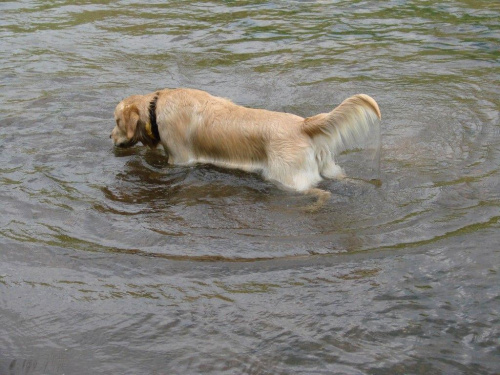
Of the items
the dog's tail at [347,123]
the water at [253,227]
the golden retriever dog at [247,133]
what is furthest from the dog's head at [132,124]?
the dog's tail at [347,123]

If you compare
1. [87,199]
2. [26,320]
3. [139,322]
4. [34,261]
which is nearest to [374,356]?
[139,322]

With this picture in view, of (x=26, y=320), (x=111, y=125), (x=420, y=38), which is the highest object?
(x=420, y=38)

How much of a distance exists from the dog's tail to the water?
0.59 metres

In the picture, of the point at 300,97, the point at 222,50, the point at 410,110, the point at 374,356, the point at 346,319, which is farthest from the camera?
the point at 222,50

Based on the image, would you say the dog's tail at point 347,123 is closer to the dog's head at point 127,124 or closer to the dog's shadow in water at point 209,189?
the dog's shadow in water at point 209,189

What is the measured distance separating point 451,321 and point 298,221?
177 centimetres

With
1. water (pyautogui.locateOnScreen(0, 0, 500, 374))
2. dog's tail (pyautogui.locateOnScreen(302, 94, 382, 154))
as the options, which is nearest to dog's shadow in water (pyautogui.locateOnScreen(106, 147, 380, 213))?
water (pyautogui.locateOnScreen(0, 0, 500, 374))

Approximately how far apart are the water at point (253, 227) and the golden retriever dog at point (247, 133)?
0.19 metres

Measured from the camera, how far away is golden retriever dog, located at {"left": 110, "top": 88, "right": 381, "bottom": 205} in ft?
18.3

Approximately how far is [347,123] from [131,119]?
2.52 metres

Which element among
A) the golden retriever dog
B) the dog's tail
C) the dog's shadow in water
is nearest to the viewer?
the dog's tail

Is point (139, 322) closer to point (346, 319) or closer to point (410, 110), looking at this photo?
point (346, 319)

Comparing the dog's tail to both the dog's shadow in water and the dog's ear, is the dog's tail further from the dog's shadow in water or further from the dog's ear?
the dog's ear

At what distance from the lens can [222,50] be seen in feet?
33.5
